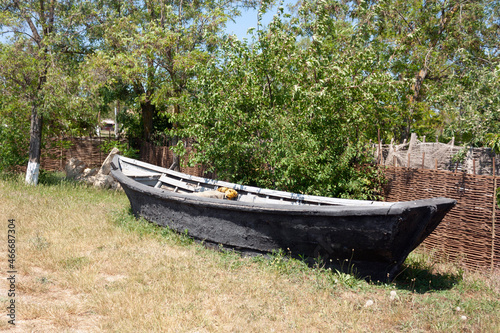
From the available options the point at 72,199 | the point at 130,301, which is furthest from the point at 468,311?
the point at 72,199

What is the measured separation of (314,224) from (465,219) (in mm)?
2961

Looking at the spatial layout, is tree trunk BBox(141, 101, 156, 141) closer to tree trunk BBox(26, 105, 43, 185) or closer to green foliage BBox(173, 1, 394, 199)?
tree trunk BBox(26, 105, 43, 185)

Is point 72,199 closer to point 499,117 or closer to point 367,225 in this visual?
point 367,225

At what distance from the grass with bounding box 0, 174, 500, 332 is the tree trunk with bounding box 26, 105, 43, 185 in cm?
564

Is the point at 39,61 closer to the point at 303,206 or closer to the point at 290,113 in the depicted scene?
the point at 290,113

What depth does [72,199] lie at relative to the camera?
10.2 m

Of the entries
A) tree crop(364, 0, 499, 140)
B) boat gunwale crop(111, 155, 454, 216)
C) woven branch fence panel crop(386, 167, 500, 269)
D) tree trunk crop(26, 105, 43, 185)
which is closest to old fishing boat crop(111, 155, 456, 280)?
boat gunwale crop(111, 155, 454, 216)

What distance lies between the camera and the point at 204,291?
16.3 ft

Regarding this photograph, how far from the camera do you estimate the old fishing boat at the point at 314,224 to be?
504 cm

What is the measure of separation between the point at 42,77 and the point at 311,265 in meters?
10.8

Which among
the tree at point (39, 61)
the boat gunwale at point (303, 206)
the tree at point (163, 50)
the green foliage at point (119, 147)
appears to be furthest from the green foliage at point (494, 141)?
the green foliage at point (119, 147)

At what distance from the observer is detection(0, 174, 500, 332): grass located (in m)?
4.21

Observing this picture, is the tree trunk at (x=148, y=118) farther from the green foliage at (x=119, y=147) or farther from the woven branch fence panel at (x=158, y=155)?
the green foliage at (x=119, y=147)

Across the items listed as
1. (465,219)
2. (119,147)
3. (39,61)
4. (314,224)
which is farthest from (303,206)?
(119,147)
